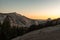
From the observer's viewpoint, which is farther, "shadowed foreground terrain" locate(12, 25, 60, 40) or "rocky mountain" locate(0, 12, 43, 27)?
"rocky mountain" locate(0, 12, 43, 27)

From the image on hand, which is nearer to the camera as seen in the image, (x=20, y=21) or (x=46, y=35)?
(x=46, y=35)

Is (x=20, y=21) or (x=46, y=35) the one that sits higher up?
(x=46, y=35)

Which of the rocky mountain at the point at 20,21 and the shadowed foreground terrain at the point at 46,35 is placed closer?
the shadowed foreground terrain at the point at 46,35

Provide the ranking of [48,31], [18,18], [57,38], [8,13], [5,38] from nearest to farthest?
[57,38]
[48,31]
[5,38]
[8,13]
[18,18]

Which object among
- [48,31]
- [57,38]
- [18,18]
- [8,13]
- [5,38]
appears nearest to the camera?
[57,38]

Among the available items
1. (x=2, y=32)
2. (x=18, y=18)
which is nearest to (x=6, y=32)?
(x=2, y=32)

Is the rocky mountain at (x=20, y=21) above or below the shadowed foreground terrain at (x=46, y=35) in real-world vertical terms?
below

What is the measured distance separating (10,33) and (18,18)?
276cm

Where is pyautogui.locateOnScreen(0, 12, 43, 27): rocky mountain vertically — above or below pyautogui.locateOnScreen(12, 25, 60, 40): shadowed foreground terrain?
below

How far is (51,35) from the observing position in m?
2.88

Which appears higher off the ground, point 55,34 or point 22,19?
point 55,34

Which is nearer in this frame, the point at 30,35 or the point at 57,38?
the point at 57,38

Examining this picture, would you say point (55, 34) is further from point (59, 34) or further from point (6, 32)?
point (6, 32)

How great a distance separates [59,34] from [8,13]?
336cm
